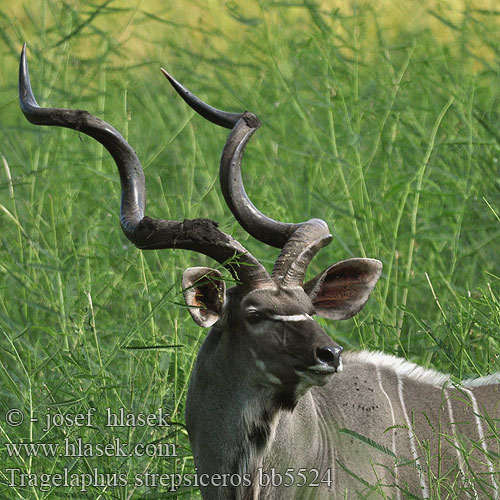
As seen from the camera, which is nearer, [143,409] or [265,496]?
[265,496]

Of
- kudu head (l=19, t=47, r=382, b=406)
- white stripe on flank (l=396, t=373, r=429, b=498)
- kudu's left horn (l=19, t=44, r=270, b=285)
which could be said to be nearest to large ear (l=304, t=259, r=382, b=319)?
kudu head (l=19, t=47, r=382, b=406)

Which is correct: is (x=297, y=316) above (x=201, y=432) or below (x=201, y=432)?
above

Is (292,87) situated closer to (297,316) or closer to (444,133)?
(444,133)

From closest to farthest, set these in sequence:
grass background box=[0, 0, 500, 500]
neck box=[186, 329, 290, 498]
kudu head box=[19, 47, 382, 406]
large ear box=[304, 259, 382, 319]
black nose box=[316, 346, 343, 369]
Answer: black nose box=[316, 346, 343, 369] → kudu head box=[19, 47, 382, 406] → neck box=[186, 329, 290, 498] → large ear box=[304, 259, 382, 319] → grass background box=[0, 0, 500, 500]

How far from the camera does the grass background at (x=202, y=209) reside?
3.89 metres

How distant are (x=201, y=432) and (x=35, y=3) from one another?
9.46 ft

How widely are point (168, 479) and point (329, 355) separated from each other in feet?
3.43

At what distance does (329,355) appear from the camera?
9.53 ft

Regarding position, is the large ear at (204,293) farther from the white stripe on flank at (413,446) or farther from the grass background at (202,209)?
the white stripe on flank at (413,446)

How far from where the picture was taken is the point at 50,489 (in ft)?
11.8

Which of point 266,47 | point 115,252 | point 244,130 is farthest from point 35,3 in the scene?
point 244,130

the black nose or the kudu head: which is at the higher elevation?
the kudu head

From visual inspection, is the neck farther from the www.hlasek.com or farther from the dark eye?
the dark eye

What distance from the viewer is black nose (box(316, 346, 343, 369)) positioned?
2.90m
